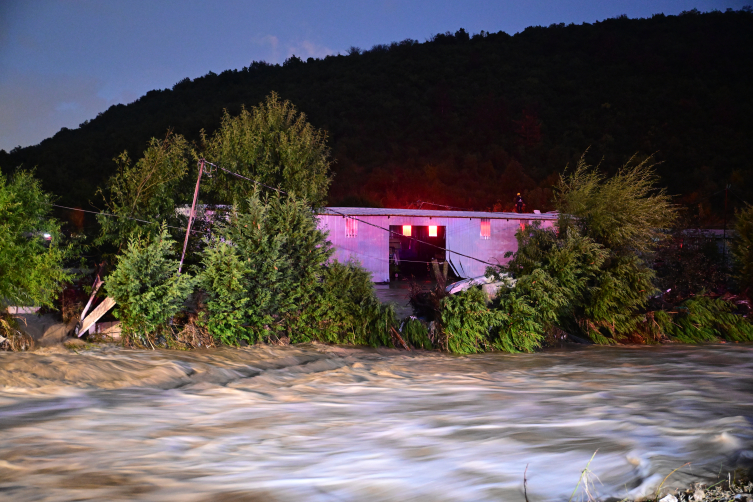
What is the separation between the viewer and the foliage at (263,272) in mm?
11875

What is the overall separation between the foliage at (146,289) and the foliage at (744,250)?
1444 centimetres

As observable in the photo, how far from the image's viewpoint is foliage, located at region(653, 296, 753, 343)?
14938mm

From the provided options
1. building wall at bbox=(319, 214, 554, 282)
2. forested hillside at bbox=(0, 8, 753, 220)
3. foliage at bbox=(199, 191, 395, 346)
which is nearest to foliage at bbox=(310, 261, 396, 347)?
foliage at bbox=(199, 191, 395, 346)

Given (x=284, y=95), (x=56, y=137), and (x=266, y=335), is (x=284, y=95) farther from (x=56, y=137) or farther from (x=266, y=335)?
(x=266, y=335)

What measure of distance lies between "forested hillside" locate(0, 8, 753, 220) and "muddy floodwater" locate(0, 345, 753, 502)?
116ft

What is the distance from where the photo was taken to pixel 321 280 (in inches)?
543

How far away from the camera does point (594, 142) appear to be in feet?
196

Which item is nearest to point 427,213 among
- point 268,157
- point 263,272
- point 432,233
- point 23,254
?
point 432,233

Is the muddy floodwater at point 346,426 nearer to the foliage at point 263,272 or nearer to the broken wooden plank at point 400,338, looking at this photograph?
the foliage at point 263,272

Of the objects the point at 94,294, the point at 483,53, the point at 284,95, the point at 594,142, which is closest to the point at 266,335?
the point at 94,294

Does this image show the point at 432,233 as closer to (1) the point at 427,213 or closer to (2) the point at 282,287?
(1) the point at 427,213

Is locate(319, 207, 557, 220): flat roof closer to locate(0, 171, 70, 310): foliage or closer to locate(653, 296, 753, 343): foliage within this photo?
locate(653, 296, 753, 343): foliage

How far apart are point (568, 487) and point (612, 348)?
973cm

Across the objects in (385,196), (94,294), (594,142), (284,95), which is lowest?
(94,294)
